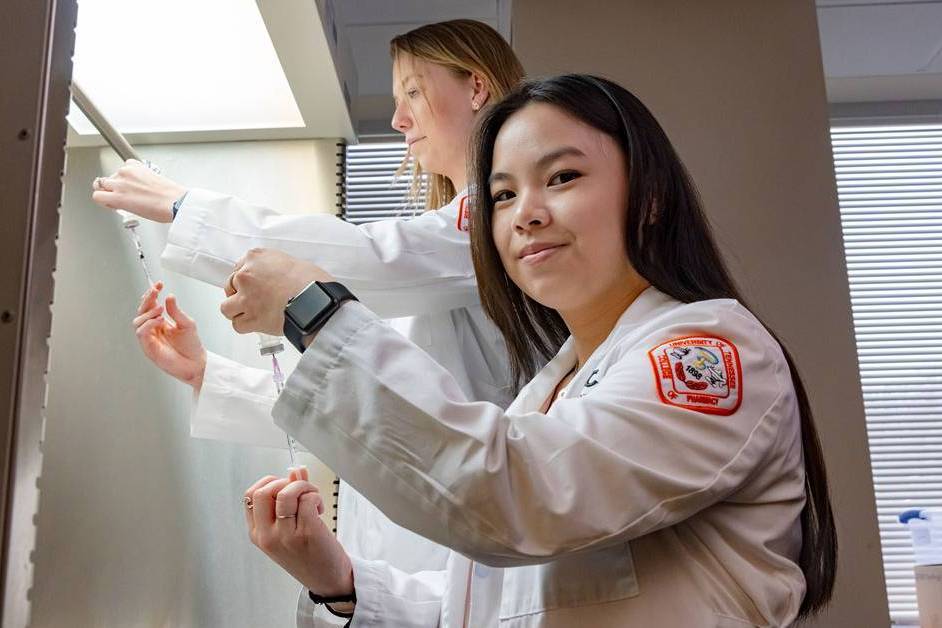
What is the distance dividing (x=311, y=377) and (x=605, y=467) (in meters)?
0.23

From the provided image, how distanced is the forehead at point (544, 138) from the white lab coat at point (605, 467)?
22 centimetres

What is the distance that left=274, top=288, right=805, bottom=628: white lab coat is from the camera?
2.23ft

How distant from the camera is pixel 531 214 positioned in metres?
0.92

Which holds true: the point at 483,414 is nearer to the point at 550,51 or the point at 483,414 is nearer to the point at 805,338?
the point at 805,338

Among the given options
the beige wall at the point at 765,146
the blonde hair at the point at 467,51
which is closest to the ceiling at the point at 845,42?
the beige wall at the point at 765,146

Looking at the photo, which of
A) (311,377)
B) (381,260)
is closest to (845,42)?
(381,260)

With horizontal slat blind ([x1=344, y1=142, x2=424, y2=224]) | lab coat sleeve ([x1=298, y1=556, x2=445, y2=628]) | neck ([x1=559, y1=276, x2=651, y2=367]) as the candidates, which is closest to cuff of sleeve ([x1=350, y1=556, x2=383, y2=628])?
lab coat sleeve ([x1=298, y1=556, x2=445, y2=628])

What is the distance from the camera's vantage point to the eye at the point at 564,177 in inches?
36.8

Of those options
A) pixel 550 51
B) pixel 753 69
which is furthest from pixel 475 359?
pixel 753 69

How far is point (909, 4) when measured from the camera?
7.27ft

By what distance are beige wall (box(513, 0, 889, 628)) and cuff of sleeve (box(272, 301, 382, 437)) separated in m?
1.14

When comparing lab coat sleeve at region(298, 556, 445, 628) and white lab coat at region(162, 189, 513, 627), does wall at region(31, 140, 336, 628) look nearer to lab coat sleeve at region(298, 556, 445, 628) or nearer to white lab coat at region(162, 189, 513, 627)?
white lab coat at region(162, 189, 513, 627)

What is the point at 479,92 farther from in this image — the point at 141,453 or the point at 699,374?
the point at 699,374

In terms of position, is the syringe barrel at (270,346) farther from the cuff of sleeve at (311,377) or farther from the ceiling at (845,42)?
the ceiling at (845,42)
